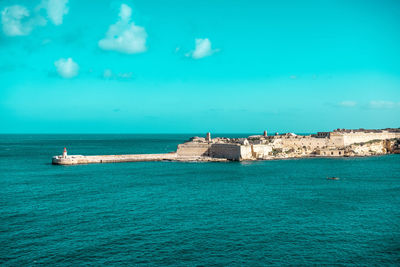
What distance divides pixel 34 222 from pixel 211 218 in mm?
10143

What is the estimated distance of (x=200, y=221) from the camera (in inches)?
812

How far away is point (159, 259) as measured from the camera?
1533cm

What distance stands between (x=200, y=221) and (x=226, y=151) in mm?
37990

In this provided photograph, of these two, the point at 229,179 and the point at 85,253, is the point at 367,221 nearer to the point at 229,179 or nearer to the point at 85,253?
the point at 85,253

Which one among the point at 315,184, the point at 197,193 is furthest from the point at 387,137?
the point at 197,193

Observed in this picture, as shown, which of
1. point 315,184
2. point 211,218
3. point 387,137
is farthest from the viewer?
point 387,137

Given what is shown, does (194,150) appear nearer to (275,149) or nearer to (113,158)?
(275,149)

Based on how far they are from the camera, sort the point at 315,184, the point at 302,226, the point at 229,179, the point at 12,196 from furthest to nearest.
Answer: the point at 229,179 < the point at 315,184 < the point at 12,196 < the point at 302,226

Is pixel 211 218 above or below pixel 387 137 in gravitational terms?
below

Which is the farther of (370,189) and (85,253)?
(370,189)

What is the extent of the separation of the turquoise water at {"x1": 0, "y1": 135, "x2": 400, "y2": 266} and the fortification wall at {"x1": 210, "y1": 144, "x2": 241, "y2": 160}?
68.8 feet

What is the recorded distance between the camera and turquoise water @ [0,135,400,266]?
51.5 ft

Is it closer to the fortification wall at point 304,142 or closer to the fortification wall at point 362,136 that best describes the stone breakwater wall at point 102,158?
the fortification wall at point 304,142

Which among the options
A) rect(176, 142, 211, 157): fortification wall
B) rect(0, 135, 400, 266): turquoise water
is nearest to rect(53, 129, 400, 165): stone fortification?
rect(176, 142, 211, 157): fortification wall
